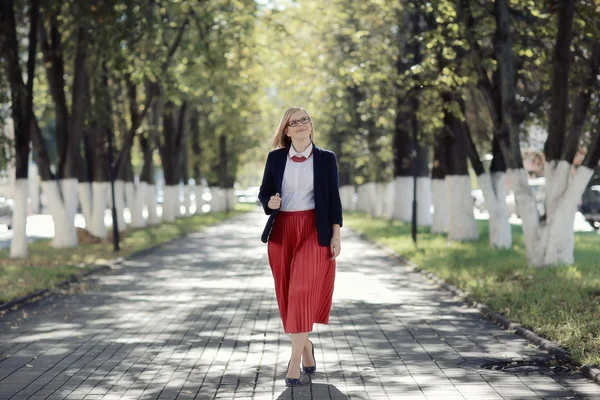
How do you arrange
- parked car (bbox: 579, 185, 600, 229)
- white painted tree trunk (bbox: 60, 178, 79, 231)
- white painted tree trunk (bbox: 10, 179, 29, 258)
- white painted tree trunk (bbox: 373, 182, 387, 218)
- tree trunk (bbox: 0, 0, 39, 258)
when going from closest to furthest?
tree trunk (bbox: 0, 0, 39, 258) → white painted tree trunk (bbox: 10, 179, 29, 258) → white painted tree trunk (bbox: 60, 178, 79, 231) → parked car (bbox: 579, 185, 600, 229) → white painted tree trunk (bbox: 373, 182, 387, 218)

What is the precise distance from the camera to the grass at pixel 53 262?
1698 centimetres

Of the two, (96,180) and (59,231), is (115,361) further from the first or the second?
(96,180)

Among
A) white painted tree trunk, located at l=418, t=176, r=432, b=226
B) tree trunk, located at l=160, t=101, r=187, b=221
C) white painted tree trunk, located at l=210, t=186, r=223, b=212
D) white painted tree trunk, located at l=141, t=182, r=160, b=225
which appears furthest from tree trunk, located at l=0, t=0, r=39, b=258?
white painted tree trunk, located at l=210, t=186, r=223, b=212

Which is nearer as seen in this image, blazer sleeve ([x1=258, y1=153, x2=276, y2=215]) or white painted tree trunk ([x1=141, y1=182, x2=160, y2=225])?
blazer sleeve ([x1=258, y1=153, x2=276, y2=215])

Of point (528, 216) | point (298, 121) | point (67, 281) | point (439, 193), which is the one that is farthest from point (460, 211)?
point (298, 121)

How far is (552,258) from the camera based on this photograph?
1769cm

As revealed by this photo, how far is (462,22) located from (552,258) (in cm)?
442

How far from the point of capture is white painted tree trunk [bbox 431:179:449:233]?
31.1 m

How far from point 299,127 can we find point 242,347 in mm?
3112

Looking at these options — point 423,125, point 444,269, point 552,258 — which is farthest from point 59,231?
point 552,258

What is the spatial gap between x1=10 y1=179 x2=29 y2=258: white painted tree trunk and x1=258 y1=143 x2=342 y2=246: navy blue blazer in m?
15.7

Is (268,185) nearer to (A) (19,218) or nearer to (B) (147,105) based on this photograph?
(A) (19,218)

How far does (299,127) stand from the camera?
815 cm

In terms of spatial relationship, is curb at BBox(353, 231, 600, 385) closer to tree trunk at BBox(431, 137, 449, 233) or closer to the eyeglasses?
the eyeglasses
